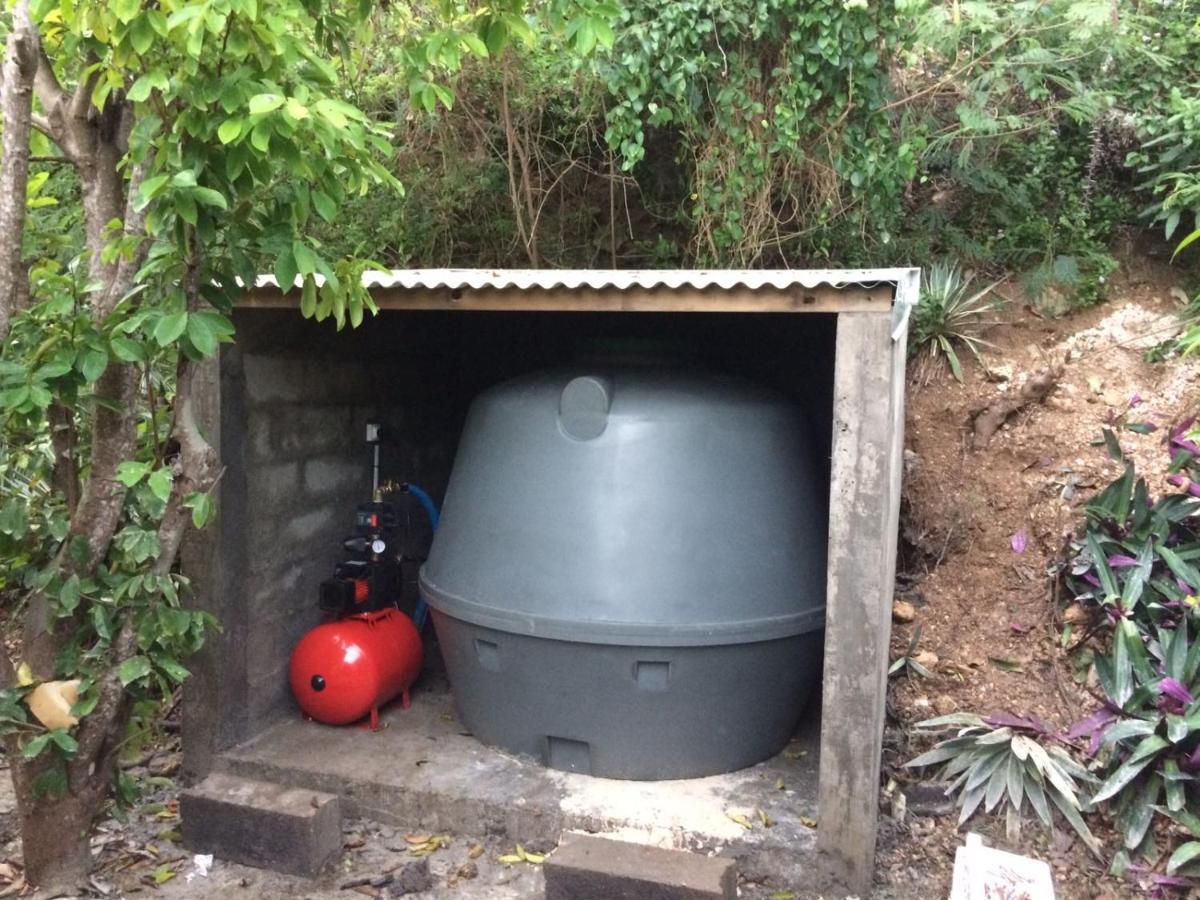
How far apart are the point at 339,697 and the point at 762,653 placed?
72.5 inches

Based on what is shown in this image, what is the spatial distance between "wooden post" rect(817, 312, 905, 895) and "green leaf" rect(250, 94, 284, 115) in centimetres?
186

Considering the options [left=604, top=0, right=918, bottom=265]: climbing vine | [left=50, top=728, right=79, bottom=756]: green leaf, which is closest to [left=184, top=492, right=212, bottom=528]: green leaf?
[left=50, top=728, right=79, bottom=756]: green leaf

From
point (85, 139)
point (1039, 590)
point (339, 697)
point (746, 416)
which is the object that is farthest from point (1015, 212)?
point (85, 139)

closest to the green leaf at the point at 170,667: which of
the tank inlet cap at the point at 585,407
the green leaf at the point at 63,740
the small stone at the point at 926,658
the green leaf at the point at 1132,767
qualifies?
the green leaf at the point at 63,740

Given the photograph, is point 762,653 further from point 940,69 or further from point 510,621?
point 940,69

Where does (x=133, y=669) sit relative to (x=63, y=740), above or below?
above

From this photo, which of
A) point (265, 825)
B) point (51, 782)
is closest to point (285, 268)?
point (51, 782)

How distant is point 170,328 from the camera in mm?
2623

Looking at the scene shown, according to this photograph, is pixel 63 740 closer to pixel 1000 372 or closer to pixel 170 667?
pixel 170 667

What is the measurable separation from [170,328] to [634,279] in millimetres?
Answer: 1465

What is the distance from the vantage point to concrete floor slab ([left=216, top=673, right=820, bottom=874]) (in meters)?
3.53

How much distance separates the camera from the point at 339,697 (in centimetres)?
428

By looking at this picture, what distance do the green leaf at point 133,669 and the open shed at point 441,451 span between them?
0.88m

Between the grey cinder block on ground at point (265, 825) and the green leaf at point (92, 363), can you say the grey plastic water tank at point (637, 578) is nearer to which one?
the grey cinder block on ground at point (265, 825)
